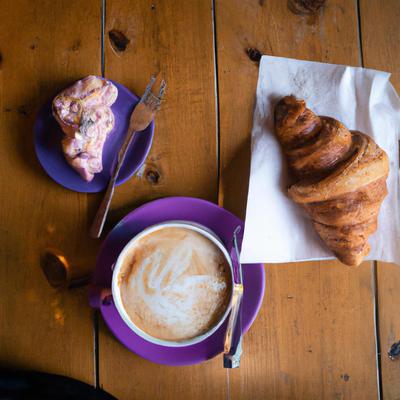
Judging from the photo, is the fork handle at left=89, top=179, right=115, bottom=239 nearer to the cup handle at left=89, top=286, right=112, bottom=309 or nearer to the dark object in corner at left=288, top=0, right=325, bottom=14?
the cup handle at left=89, top=286, right=112, bottom=309

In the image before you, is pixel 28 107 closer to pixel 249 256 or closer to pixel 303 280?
pixel 249 256

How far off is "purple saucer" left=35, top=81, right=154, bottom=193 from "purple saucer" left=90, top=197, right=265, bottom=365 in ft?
0.30

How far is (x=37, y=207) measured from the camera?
0.83m

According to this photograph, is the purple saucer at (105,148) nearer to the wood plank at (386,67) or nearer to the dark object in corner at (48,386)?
the dark object in corner at (48,386)

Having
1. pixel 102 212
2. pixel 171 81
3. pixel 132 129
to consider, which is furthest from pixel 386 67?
pixel 102 212

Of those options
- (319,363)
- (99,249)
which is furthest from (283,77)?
(319,363)

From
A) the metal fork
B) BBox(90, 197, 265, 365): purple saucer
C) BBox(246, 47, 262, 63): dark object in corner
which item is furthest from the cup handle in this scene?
BBox(246, 47, 262, 63): dark object in corner

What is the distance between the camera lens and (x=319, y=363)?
921mm

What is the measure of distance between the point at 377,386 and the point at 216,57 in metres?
0.83

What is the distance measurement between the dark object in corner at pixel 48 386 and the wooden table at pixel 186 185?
28 mm

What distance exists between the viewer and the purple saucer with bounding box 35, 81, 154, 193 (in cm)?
79

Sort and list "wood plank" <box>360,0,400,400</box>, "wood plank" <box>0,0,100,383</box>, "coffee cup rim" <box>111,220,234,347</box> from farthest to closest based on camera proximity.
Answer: "wood plank" <box>360,0,400,400</box> → "wood plank" <box>0,0,100,383</box> → "coffee cup rim" <box>111,220,234,347</box>

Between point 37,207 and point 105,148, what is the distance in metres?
0.19

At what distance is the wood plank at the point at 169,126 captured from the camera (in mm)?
851
